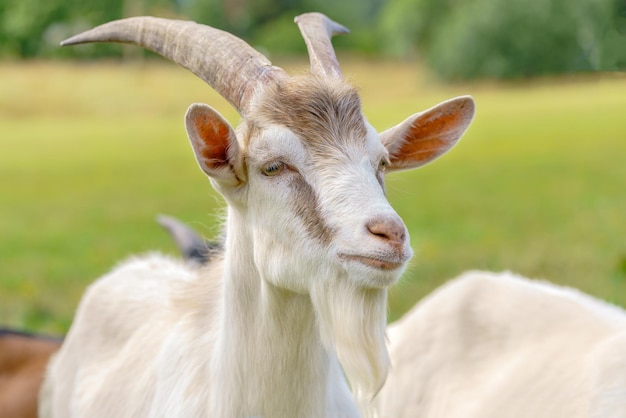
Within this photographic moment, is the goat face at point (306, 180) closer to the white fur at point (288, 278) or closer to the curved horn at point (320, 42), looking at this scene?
the white fur at point (288, 278)

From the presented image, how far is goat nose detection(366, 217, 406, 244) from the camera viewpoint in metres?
2.92

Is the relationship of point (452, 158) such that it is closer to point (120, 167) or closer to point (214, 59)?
point (120, 167)

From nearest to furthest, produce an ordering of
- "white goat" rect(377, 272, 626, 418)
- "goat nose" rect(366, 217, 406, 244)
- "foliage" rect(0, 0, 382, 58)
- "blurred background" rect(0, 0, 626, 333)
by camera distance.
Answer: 1. "goat nose" rect(366, 217, 406, 244)
2. "white goat" rect(377, 272, 626, 418)
3. "blurred background" rect(0, 0, 626, 333)
4. "foliage" rect(0, 0, 382, 58)

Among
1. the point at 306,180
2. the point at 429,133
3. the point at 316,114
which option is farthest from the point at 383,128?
the point at 306,180

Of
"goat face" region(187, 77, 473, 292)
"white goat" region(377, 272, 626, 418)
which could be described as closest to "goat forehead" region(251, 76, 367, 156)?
"goat face" region(187, 77, 473, 292)

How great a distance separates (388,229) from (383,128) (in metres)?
14.2

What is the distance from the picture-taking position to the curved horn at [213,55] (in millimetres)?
3416

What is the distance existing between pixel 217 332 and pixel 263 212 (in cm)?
61

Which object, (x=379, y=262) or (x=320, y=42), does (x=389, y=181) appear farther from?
(x=379, y=262)

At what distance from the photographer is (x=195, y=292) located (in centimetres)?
386

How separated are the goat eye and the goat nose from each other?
1.39 ft

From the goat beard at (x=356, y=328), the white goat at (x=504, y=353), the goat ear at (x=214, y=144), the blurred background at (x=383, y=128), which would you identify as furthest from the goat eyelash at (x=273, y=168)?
the blurred background at (x=383, y=128)

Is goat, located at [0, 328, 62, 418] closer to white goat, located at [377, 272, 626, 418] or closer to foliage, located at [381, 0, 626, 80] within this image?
white goat, located at [377, 272, 626, 418]

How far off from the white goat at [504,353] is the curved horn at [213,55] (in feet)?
6.53
